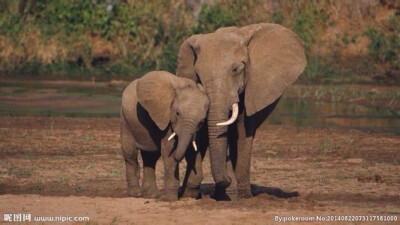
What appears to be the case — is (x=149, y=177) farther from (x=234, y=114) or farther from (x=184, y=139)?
(x=234, y=114)

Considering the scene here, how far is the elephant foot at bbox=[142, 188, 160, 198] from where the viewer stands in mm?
14101

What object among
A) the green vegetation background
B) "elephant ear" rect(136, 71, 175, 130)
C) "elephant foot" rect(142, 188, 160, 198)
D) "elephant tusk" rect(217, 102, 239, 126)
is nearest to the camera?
"elephant tusk" rect(217, 102, 239, 126)

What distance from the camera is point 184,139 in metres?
12.6

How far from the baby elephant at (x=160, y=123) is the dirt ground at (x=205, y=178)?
1.24ft

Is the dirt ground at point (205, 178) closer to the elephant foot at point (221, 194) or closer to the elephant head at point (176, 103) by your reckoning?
the elephant foot at point (221, 194)

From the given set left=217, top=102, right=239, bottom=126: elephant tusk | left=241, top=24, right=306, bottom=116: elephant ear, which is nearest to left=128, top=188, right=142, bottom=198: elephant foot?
left=241, top=24, right=306, bottom=116: elephant ear

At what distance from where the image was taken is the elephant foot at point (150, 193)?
14.1 meters

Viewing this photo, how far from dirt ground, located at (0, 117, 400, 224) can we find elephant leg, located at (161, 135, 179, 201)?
19 centimetres

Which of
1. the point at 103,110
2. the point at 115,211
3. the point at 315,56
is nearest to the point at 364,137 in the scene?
the point at 103,110

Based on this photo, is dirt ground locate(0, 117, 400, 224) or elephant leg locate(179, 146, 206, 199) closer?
dirt ground locate(0, 117, 400, 224)

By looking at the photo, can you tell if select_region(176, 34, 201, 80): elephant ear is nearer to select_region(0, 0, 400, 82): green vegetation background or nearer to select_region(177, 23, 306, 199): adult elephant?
select_region(177, 23, 306, 199): adult elephant

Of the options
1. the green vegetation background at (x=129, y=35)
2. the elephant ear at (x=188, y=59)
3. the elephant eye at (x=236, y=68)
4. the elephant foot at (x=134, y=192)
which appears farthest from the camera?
the green vegetation background at (x=129, y=35)

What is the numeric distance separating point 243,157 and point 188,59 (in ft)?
4.44

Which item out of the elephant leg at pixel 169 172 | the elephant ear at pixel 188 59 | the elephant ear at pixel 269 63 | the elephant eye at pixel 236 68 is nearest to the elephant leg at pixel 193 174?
the elephant leg at pixel 169 172
